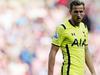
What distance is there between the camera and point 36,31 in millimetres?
7238

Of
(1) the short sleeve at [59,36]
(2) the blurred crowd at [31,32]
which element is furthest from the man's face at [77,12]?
(2) the blurred crowd at [31,32]

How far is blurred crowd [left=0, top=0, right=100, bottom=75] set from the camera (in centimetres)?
707

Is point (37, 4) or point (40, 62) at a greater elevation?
point (37, 4)

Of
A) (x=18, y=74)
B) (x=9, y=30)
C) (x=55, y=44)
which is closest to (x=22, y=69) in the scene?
(x=18, y=74)

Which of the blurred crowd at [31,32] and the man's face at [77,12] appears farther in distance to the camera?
the blurred crowd at [31,32]

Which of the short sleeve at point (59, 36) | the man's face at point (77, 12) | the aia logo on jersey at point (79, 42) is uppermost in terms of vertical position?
the man's face at point (77, 12)

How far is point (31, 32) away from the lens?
7.25 metres

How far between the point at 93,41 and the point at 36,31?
2.96 feet

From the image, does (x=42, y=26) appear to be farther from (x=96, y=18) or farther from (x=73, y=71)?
(x=73, y=71)

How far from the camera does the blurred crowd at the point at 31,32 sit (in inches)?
278

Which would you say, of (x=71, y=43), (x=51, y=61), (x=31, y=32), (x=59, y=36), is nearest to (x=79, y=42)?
(x=71, y=43)

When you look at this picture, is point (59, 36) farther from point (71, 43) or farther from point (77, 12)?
point (77, 12)

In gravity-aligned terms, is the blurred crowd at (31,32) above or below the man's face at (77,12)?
below

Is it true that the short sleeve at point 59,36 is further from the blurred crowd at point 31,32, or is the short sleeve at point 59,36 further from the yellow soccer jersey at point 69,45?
the blurred crowd at point 31,32
